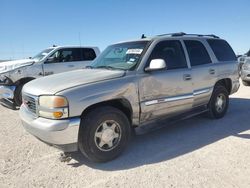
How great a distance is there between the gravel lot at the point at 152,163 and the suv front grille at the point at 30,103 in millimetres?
818

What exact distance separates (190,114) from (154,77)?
142 centimetres

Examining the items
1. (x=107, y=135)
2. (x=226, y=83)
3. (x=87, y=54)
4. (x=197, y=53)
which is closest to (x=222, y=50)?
(x=226, y=83)

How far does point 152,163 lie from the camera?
12.3 feet

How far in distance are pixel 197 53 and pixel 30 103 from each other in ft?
11.6

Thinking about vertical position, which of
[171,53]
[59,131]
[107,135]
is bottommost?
[107,135]

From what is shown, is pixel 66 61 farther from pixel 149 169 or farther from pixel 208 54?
pixel 149 169

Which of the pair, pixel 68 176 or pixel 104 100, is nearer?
pixel 68 176

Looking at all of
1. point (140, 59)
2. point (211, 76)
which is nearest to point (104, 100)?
point (140, 59)

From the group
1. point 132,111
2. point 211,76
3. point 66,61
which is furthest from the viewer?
point 66,61

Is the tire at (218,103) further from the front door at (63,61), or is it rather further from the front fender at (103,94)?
the front door at (63,61)

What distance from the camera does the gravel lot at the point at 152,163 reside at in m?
3.26

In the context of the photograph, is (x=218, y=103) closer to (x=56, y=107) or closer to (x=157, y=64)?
(x=157, y=64)

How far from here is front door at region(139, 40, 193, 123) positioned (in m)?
→ 4.25

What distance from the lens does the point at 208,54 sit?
567 centimetres
